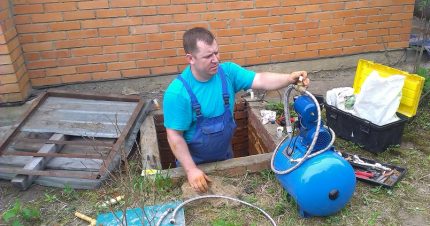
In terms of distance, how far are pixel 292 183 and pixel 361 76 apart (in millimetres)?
1882

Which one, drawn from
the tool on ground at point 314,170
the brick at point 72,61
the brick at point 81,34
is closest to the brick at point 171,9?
the brick at point 81,34

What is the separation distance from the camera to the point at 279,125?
3811mm

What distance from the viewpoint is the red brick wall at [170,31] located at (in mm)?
4148

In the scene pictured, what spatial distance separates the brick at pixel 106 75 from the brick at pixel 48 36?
0.54 meters

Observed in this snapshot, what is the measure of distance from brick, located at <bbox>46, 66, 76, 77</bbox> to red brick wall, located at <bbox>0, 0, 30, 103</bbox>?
0.27 m

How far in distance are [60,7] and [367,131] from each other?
134 inches

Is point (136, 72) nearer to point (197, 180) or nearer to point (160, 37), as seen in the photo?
point (160, 37)

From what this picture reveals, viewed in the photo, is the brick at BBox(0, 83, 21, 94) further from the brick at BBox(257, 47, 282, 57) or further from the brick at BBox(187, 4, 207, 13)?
the brick at BBox(257, 47, 282, 57)

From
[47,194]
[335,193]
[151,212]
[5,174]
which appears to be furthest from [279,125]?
[5,174]

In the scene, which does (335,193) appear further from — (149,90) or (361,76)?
(149,90)

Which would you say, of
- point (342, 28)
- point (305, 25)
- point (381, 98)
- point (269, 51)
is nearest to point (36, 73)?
point (269, 51)

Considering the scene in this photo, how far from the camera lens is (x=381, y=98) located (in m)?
3.44

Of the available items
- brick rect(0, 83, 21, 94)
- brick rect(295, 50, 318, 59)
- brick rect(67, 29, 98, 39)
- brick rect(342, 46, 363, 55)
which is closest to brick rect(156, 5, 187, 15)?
brick rect(67, 29, 98, 39)

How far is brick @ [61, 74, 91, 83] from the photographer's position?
438 cm
